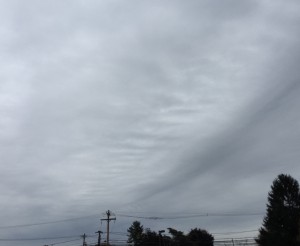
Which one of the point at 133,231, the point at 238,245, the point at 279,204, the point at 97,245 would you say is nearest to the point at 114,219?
the point at 97,245

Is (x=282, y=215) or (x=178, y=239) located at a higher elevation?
(x=282, y=215)

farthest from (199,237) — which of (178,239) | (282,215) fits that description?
(282,215)

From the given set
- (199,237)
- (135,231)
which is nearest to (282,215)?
(199,237)

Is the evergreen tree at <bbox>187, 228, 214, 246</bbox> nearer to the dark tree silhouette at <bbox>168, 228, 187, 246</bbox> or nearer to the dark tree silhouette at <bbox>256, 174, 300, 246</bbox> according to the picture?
the dark tree silhouette at <bbox>168, 228, 187, 246</bbox>

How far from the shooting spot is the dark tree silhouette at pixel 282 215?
73.1 metres

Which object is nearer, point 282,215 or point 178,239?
point 282,215

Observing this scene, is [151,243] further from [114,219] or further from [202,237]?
[114,219]

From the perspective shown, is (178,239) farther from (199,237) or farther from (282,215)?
(282,215)

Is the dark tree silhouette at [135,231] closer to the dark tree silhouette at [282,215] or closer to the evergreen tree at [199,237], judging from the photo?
the evergreen tree at [199,237]

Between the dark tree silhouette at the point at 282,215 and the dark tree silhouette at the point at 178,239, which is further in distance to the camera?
the dark tree silhouette at the point at 178,239

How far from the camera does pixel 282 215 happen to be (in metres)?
75.1

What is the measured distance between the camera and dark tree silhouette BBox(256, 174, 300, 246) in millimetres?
73062

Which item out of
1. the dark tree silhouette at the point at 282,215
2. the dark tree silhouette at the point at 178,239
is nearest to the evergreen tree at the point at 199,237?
the dark tree silhouette at the point at 178,239

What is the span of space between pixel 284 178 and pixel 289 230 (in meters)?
11.5
